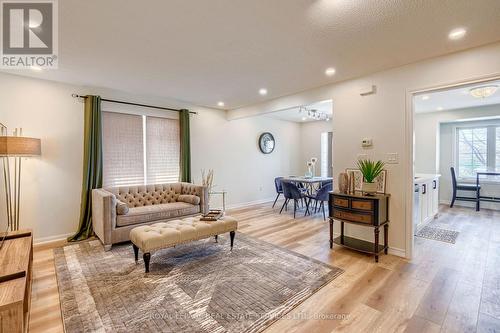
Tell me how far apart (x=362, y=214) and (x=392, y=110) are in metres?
1.48

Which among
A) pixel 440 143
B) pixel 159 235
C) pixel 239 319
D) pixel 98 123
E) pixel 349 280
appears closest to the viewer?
pixel 239 319

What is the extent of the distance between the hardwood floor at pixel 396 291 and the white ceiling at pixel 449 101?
260 centimetres

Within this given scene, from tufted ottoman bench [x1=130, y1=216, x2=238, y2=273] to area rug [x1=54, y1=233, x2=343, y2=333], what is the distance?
0.31 m

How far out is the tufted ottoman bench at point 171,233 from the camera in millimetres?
2698

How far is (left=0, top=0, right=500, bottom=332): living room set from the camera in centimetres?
201

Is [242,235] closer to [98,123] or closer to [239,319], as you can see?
[239,319]

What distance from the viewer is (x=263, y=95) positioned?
4.73m

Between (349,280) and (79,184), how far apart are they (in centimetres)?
436

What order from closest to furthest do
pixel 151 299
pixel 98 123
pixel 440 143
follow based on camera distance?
1. pixel 151 299
2. pixel 98 123
3. pixel 440 143

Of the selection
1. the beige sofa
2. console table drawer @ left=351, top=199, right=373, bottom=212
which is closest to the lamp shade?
the beige sofa

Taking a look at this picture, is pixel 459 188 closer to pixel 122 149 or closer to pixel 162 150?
pixel 162 150

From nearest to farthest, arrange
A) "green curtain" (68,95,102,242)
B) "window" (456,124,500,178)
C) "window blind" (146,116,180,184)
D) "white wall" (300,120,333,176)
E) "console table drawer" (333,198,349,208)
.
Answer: "console table drawer" (333,198,349,208)
"green curtain" (68,95,102,242)
"window blind" (146,116,180,184)
"window" (456,124,500,178)
"white wall" (300,120,333,176)

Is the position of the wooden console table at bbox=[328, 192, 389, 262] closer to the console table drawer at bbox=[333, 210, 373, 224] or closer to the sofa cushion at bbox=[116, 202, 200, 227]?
the console table drawer at bbox=[333, 210, 373, 224]

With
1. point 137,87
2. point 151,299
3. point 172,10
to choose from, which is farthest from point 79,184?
point 172,10
